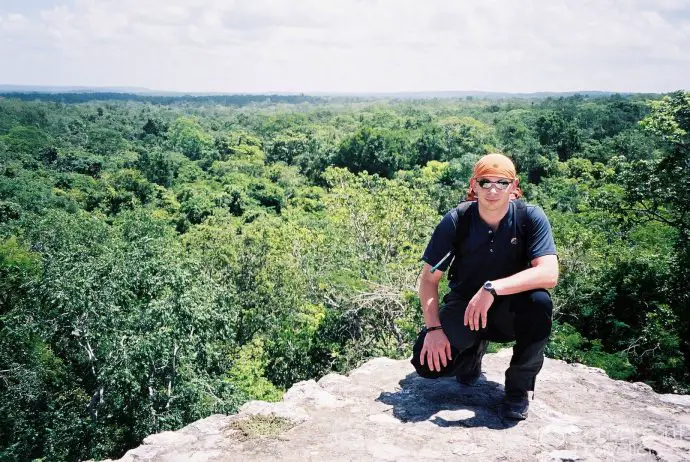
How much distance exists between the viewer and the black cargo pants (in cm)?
346

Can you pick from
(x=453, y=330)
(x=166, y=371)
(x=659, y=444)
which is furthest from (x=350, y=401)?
(x=166, y=371)

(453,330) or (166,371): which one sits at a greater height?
(453,330)

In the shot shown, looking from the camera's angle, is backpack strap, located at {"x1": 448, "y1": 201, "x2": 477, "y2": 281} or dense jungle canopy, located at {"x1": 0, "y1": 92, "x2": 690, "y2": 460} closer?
backpack strap, located at {"x1": 448, "y1": 201, "x2": 477, "y2": 281}

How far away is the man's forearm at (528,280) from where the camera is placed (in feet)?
10.9

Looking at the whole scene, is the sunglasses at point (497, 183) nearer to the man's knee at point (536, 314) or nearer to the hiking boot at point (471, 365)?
the man's knee at point (536, 314)

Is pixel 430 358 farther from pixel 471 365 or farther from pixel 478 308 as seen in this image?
pixel 478 308

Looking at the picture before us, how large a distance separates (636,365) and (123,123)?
95183 mm

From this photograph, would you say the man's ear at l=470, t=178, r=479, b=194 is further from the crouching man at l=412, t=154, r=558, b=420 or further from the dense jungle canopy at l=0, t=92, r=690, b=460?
the dense jungle canopy at l=0, t=92, r=690, b=460

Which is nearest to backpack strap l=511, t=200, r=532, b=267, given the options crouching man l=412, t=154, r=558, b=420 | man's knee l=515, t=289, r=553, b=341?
crouching man l=412, t=154, r=558, b=420

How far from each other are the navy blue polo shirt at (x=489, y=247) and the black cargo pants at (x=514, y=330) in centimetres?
19

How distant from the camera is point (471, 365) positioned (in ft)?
13.2

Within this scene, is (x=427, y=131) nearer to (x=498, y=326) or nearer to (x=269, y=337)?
(x=269, y=337)

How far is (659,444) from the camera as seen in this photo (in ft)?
10.8

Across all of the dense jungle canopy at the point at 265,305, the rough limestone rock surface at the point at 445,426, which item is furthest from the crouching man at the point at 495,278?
the dense jungle canopy at the point at 265,305
